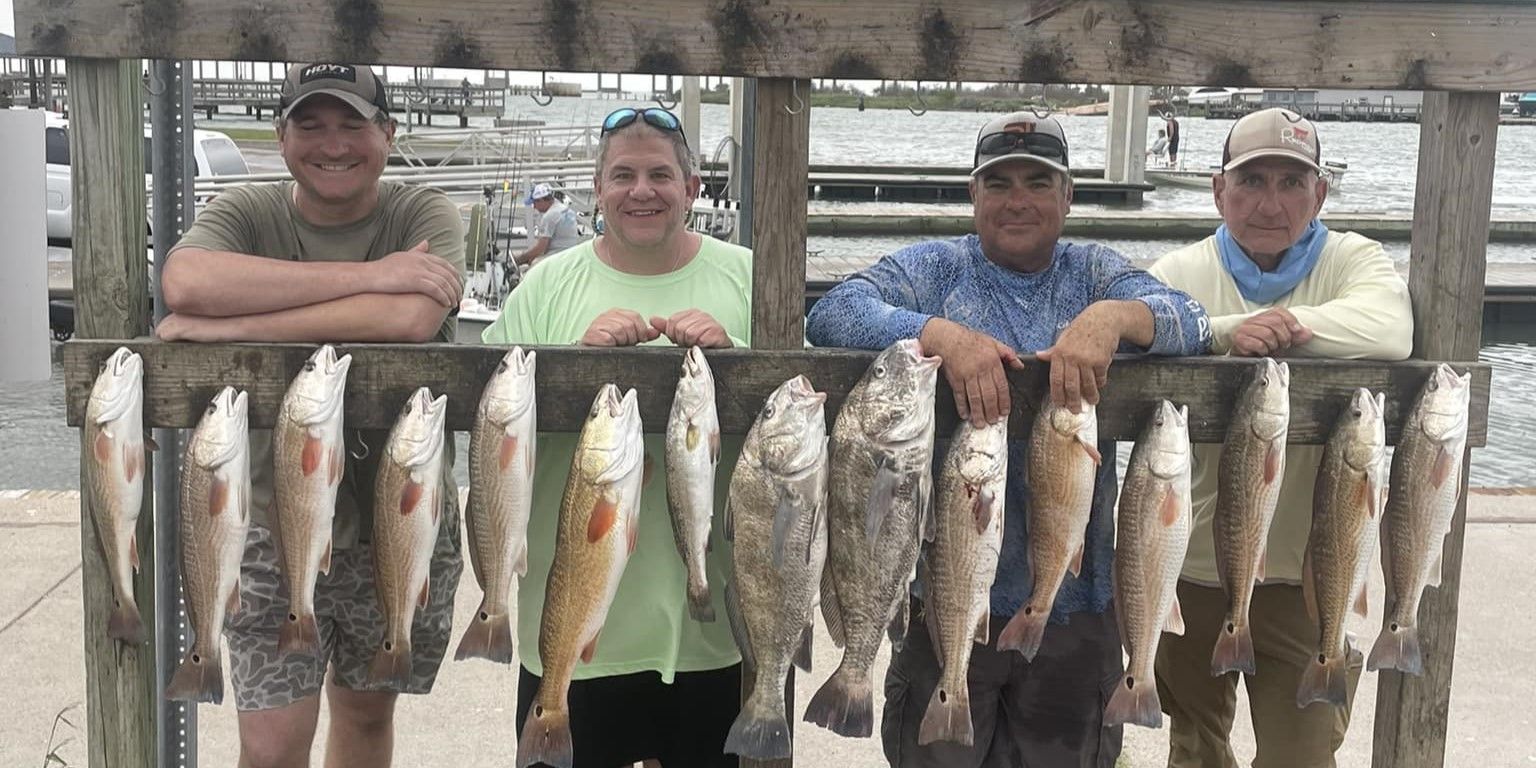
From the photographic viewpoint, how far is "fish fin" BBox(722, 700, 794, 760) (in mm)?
2633

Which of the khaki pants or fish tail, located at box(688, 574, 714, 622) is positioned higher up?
fish tail, located at box(688, 574, 714, 622)

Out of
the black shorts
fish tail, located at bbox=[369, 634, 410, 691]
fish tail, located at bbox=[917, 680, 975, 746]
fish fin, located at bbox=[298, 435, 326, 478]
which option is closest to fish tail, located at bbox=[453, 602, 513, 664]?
fish tail, located at bbox=[369, 634, 410, 691]

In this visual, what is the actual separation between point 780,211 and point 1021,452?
77 centimetres

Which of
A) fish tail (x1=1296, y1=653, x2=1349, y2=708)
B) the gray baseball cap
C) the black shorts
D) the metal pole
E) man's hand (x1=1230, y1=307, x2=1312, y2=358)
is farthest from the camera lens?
the metal pole

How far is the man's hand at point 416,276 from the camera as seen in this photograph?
275 centimetres

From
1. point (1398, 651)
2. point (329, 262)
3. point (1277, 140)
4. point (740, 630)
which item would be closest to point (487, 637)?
point (740, 630)

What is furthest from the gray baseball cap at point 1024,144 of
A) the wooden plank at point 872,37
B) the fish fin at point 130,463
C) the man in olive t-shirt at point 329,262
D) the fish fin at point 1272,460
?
the fish fin at point 130,463

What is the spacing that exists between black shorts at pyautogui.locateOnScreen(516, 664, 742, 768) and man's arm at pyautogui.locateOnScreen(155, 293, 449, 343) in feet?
2.95

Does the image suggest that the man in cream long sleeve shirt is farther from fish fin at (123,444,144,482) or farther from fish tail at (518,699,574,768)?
fish fin at (123,444,144,482)

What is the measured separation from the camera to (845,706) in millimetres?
2586

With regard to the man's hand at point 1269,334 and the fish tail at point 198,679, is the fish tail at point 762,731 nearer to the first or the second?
→ the fish tail at point 198,679

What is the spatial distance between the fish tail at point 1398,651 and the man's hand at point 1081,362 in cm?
78

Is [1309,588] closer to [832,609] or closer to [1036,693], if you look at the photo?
[1036,693]

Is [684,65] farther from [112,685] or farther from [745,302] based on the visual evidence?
[112,685]
